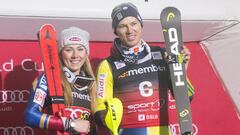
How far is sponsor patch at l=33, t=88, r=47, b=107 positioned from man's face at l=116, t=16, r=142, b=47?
0.52m

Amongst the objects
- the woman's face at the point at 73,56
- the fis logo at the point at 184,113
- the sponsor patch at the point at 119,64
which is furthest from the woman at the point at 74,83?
the fis logo at the point at 184,113

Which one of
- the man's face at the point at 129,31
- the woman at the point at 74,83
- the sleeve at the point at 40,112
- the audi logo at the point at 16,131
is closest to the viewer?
the sleeve at the point at 40,112

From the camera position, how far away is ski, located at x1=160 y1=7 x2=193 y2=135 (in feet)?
8.68

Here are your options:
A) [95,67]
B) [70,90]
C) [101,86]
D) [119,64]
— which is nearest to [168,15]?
[119,64]

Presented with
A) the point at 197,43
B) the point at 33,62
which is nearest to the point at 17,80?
the point at 33,62

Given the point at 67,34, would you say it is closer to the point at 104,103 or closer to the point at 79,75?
the point at 79,75

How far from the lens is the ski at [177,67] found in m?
2.65

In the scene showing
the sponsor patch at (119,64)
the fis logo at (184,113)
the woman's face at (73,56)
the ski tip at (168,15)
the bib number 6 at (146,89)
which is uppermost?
the ski tip at (168,15)

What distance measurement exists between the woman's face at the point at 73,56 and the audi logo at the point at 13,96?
2.06ft

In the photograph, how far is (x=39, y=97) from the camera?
261 cm

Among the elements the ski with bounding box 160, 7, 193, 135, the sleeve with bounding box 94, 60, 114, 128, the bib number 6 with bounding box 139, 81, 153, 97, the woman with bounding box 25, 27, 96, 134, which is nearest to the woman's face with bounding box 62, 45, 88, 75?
the woman with bounding box 25, 27, 96, 134

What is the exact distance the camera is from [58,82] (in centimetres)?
263

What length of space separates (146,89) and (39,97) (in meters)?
0.56

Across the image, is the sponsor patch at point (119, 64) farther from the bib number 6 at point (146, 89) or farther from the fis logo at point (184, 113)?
the fis logo at point (184, 113)
